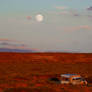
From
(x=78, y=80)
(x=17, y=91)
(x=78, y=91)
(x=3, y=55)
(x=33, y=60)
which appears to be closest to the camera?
(x=17, y=91)

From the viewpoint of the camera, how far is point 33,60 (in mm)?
90688

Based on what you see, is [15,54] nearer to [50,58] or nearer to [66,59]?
[50,58]

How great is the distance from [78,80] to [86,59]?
68389 mm

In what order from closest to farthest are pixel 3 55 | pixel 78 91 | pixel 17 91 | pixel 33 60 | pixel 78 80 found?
pixel 17 91, pixel 78 91, pixel 78 80, pixel 33 60, pixel 3 55

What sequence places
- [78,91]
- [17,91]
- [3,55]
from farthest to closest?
[3,55] < [78,91] < [17,91]

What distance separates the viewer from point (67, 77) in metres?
27.2

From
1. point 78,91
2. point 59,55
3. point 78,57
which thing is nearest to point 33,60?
point 59,55

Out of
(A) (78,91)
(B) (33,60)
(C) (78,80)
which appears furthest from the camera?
(B) (33,60)

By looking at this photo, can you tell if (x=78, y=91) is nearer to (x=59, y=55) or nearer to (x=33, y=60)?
(x=33, y=60)

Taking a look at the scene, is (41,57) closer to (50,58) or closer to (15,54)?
(50,58)

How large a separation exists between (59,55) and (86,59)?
10713 millimetres

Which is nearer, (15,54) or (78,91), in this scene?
(78,91)

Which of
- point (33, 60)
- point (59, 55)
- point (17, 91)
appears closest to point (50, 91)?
point (17, 91)

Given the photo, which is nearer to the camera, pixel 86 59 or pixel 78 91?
pixel 78 91
